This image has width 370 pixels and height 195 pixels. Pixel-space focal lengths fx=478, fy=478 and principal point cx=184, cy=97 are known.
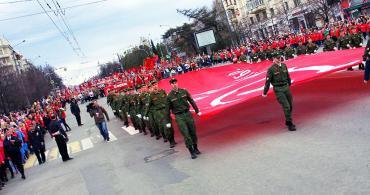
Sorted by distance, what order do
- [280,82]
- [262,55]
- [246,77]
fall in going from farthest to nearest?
1. [262,55]
2. [246,77]
3. [280,82]

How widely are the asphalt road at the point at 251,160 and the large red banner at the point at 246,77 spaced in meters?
0.85

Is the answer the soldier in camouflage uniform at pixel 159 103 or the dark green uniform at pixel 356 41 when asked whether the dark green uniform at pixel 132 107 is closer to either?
the soldier in camouflage uniform at pixel 159 103

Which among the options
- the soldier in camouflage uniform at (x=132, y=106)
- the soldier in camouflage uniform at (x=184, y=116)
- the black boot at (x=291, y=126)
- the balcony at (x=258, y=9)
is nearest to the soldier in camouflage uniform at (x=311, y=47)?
the soldier in camouflage uniform at (x=132, y=106)

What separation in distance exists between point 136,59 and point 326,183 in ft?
383

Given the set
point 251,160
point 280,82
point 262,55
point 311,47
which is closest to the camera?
point 251,160

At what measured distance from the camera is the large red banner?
13305 millimetres

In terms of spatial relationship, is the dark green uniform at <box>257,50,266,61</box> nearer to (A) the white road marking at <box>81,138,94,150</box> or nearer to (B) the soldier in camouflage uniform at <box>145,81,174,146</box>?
(A) the white road marking at <box>81,138,94,150</box>

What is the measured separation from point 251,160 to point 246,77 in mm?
7791

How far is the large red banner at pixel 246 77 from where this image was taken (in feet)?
43.7

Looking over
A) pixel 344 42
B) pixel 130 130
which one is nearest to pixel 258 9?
pixel 344 42

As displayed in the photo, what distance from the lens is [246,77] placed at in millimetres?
17109

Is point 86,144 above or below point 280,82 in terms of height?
below

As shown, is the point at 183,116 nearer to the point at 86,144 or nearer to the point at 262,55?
the point at 86,144

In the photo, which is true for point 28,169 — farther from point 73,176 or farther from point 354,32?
point 354,32
